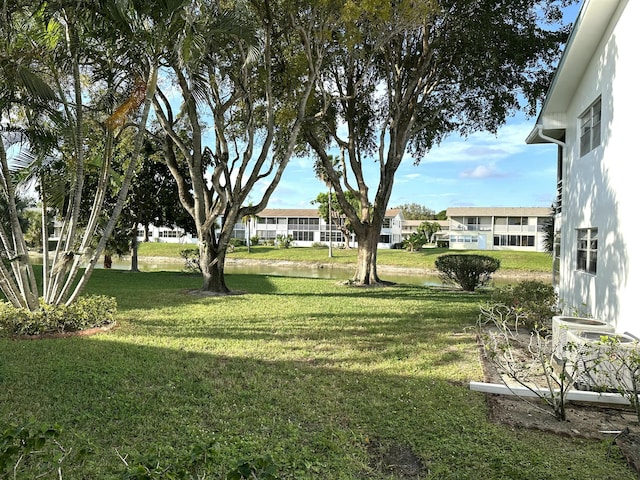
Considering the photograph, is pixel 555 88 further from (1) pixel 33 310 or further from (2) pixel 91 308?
(1) pixel 33 310

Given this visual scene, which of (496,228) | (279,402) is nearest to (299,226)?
(496,228)

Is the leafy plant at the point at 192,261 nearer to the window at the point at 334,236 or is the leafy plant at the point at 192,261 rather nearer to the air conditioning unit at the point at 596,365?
the air conditioning unit at the point at 596,365

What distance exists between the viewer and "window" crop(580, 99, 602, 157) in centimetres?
815

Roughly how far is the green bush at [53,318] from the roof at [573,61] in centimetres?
911

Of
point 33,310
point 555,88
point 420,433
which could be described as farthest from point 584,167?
point 33,310

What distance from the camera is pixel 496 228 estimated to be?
54.2 meters

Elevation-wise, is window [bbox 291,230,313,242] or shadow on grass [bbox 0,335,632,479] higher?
window [bbox 291,230,313,242]

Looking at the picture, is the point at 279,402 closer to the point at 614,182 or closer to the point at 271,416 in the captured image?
the point at 271,416

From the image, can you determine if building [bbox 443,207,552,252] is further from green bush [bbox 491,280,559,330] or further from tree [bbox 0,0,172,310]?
tree [bbox 0,0,172,310]

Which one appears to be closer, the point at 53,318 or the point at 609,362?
the point at 609,362

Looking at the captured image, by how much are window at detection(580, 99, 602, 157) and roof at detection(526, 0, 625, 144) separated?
2.46 feet

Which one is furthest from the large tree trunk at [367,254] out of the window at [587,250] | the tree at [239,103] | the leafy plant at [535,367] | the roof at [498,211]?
the roof at [498,211]

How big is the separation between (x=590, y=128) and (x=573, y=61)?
1.22 metres

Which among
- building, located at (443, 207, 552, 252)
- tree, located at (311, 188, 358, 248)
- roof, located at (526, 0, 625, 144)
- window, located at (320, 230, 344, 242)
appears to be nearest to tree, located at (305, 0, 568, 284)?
roof, located at (526, 0, 625, 144)
